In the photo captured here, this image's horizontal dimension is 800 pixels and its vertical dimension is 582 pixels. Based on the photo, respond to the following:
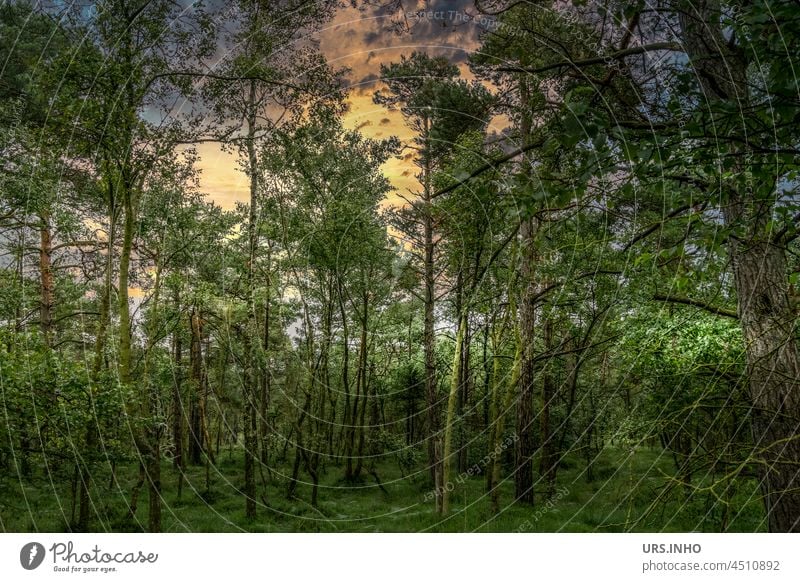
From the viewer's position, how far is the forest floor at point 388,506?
5.21 meters

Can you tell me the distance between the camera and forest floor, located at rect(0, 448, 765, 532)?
→ 5.21 meters

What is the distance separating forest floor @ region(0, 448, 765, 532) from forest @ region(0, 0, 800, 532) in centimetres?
11

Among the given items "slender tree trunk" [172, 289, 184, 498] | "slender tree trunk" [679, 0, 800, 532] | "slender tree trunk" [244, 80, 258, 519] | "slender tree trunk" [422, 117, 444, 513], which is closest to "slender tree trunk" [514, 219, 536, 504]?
"slender tree trunk" [422, 117, 444, 513]

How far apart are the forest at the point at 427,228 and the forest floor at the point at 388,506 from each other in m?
0.11

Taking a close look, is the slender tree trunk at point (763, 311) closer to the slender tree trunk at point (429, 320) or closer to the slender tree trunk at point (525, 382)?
the slender tree trunk at point (525, 382)

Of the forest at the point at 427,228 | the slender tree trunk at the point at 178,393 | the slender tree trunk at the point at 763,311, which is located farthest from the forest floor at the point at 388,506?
the slender tree trunk at the point at 178,393

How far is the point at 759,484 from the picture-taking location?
10.8ft

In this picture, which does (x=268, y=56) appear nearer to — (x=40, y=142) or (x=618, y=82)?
(x=40, y=142)

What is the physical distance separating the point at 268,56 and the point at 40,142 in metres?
2.97

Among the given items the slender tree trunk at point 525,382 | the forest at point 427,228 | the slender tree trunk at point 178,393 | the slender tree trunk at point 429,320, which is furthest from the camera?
the slender tree trunk at point 429,320
